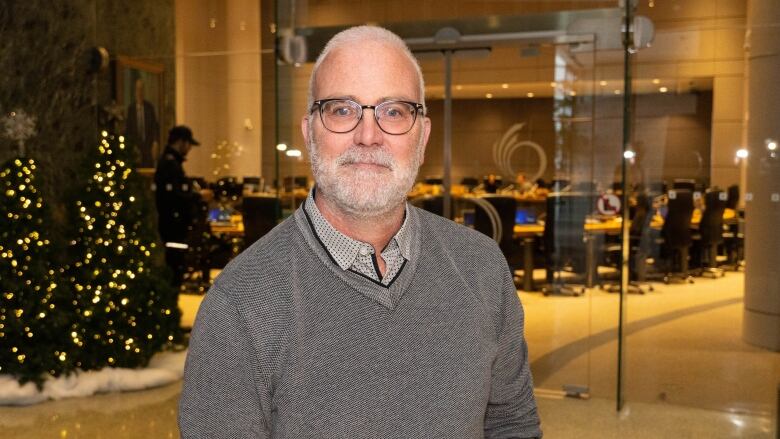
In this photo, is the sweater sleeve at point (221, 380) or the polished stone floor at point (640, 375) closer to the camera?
the sweater sleeve at point (221, 380)

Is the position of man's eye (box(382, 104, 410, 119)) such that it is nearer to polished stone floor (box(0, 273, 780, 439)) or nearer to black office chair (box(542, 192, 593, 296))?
polished stone floor (box(0, 273, 780, 439))

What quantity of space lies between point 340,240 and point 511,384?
0.40m

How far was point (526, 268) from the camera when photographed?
5.84 metres

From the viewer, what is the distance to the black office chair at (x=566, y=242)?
229 inches

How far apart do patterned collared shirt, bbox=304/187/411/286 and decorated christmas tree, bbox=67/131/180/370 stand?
15.7 ft

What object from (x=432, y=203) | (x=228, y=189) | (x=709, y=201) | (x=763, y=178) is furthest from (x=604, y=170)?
(x=228, y=189)

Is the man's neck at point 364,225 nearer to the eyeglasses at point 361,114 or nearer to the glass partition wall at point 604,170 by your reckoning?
the eyeglasses at point 361,114

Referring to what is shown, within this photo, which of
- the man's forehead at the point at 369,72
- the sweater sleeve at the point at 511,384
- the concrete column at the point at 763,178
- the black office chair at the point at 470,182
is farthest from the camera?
the black office chair at the point at 470,182

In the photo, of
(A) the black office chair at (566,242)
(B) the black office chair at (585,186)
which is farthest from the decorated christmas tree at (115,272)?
(B) the black office chair at (585,186)

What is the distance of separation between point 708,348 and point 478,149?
6.38 ft

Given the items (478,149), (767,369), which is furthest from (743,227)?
(478,149)

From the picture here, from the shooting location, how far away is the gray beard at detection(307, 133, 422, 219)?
4.46ft

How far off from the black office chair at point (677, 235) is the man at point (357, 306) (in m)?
4.45

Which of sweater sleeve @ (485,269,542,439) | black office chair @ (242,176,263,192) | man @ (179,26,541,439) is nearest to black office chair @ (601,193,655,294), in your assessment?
black office chair @ (242,176,263,192)
